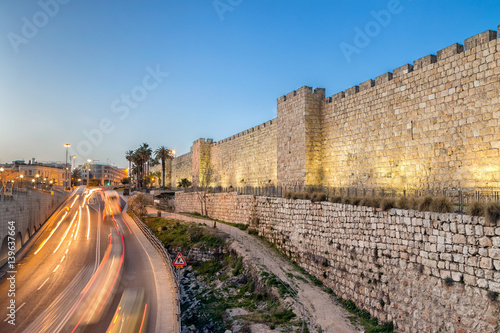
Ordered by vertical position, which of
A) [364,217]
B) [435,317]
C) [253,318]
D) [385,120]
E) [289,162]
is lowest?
[253,318]

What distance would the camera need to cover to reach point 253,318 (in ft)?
38.1

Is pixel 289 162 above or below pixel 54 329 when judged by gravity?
above

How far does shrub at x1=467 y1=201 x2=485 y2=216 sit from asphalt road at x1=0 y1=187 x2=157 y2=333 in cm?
998

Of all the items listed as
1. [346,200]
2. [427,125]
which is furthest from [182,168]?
[427,125]

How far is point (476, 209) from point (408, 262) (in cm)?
253

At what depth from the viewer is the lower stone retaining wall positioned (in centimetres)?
711

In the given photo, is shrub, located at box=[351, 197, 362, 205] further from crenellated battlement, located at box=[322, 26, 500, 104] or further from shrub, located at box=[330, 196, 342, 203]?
crenellated battlement, located at box=[322, 26, 500, 104]

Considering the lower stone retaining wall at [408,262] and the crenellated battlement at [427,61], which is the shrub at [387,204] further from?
the crenellated battlement at [427,61]

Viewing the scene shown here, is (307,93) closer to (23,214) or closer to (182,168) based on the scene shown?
(23,214)

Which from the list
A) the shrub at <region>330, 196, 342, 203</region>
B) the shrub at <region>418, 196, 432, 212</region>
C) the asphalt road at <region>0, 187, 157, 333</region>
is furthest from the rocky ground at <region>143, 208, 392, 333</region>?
the shrub at <region>418, 196, 432, 212</region>

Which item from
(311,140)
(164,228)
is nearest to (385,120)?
(311,140)

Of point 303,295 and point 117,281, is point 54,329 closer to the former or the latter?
point 117,281

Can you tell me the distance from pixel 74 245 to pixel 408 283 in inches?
896

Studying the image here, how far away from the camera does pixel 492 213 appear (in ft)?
22.8
